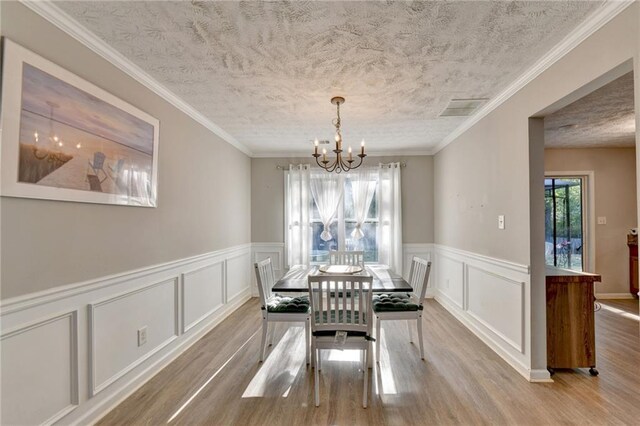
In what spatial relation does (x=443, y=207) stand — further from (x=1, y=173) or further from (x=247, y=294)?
(x=1, y=173)

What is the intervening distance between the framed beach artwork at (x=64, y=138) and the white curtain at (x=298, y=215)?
2877 mm

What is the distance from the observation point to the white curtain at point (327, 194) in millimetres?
5129

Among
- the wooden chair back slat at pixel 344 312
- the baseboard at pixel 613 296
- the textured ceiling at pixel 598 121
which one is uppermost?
the textured ceiling at pixel 598 121

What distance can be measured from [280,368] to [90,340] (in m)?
1.45

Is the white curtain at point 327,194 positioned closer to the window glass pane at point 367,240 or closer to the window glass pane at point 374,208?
the window glass pane at point 367,240

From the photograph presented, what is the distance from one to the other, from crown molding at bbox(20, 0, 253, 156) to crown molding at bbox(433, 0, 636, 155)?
2.97 metres

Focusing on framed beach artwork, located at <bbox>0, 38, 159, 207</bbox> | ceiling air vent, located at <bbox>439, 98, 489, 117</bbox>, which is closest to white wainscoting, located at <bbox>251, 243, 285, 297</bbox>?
framed beach artwork, located at <bbox>0, 38, 159, 207</bbox>

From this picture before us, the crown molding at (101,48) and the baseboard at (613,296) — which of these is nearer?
the crown molding at (101,48)

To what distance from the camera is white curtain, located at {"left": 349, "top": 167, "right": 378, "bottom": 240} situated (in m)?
5.12

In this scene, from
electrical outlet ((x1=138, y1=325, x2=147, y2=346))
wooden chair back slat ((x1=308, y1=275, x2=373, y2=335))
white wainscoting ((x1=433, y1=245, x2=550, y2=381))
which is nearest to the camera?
wooden chair back slat ((x1=308, y1=275, x2=373, y2=335))

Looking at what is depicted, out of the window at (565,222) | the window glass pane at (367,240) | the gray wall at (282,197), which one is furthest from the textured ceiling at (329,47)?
the window at (565,222)

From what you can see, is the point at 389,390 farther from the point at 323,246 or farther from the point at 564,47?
the point at 323,246

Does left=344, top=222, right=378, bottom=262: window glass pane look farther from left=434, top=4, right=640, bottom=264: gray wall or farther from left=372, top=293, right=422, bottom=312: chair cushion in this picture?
left=372, top=293, right=422, bottom=312: chair cushion

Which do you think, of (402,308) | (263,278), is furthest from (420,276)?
(263,278)
